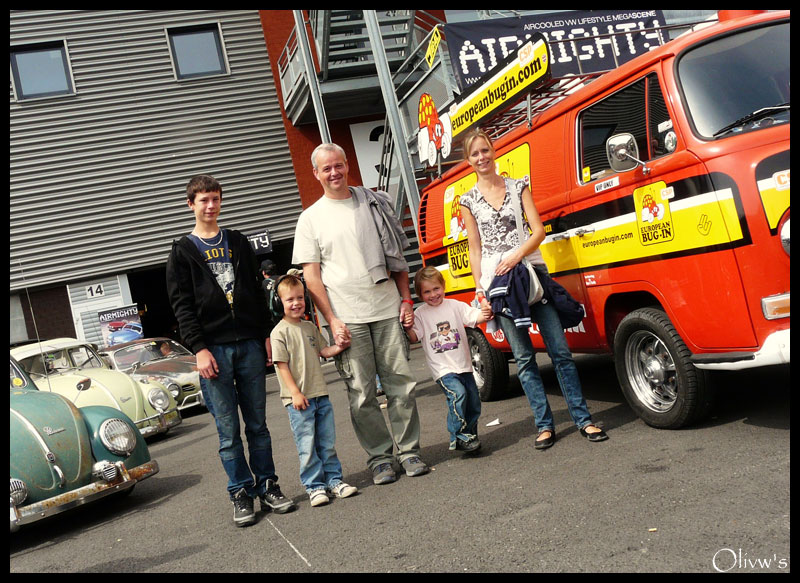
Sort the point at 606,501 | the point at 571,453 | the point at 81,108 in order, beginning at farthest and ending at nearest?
1. the point at 81,108
2. the point at 571,453
3. the point at 606,501

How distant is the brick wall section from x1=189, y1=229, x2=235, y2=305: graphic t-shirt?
14405mm

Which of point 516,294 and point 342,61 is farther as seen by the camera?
point 342,61

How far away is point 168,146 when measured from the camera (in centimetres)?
1745

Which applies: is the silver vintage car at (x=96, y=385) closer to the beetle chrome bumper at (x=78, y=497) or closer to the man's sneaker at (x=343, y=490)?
the beetle chrome bumper at (x=78, y=497)

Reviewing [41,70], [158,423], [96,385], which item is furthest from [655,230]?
[41,70]

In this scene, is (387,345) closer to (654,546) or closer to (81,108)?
(654,546)

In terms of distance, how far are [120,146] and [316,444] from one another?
1483 centimetres

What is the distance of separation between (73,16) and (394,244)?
1589 centimetres

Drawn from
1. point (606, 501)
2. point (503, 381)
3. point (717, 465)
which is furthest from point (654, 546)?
point (503, 381)

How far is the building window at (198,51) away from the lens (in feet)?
58.4

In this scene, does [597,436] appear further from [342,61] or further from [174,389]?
[342,61]

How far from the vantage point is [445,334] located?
4.89m

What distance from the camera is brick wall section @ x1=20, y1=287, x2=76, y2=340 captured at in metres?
17.0

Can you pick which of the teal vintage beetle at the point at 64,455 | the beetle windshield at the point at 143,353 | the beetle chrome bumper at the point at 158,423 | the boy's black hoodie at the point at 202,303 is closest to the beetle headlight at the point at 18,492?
the teal vintage beetle at the point at 64,455
